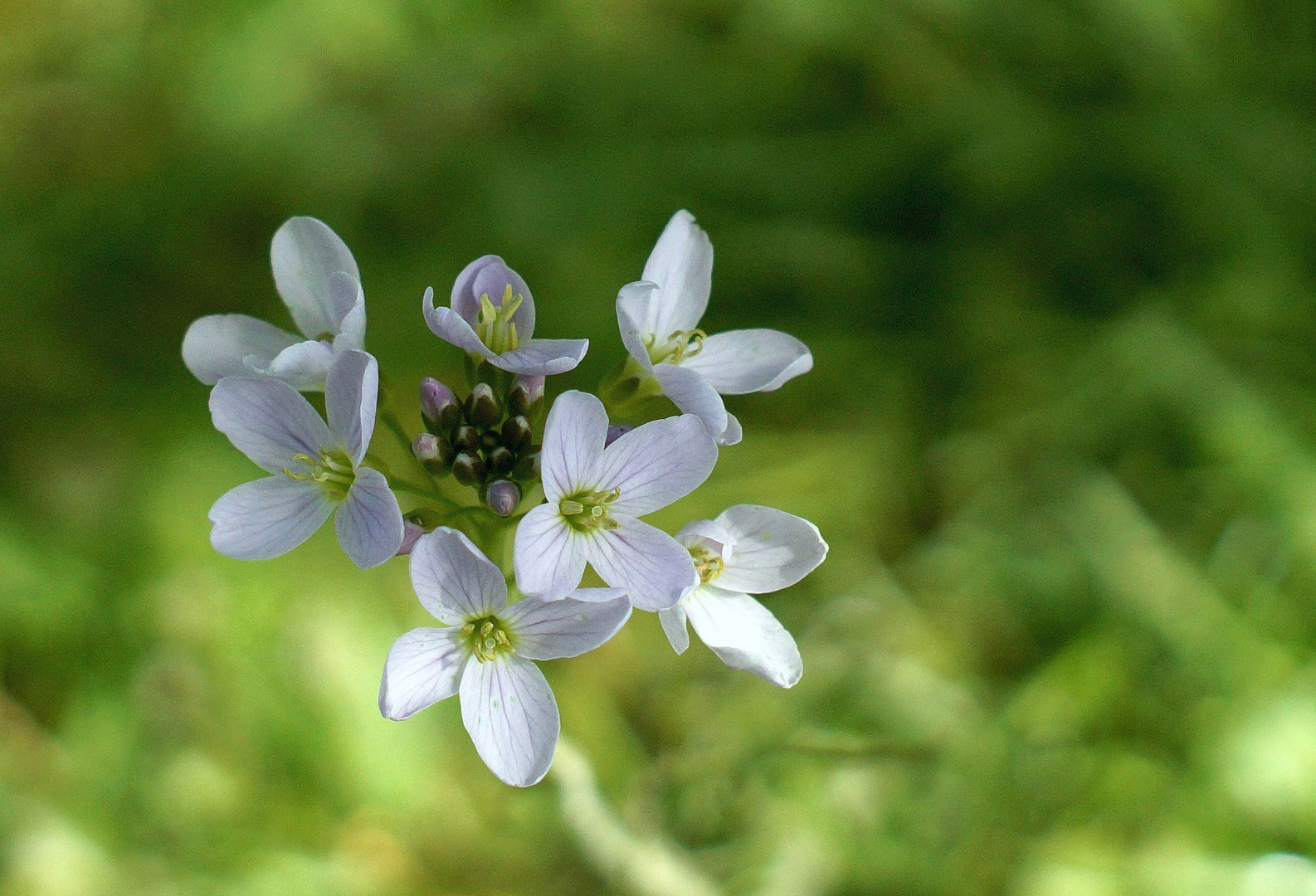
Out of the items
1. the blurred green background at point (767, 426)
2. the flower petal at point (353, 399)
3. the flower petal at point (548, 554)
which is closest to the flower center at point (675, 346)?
the flower petal at point (548, 554)

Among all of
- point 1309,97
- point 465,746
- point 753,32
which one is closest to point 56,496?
point 465,746

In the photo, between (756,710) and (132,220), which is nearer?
(756,710)

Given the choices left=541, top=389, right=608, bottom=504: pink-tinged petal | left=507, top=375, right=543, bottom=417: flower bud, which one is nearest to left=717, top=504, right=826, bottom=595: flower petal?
left=541, top=389, right=608, bottom=504: pink-tinged petal

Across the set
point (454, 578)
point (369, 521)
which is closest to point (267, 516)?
point (369, 521)

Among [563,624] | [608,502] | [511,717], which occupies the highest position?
[608,502]

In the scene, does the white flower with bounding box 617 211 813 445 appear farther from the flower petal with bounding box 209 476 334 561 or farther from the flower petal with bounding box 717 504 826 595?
the flower petal with bounding box 209 476 334 561

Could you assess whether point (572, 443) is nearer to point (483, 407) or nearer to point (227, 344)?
point (483, 407)

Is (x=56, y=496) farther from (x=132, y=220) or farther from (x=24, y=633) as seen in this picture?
(x=132, y=220)
